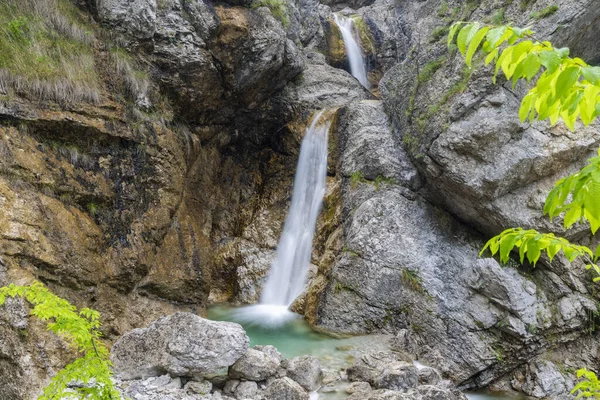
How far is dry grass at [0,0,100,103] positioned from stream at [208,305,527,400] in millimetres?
5920

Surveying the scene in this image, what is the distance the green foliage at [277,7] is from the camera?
36.1 ft

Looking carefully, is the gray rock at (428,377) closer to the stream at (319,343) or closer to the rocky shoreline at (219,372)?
the rocky shoreline at (219,372)

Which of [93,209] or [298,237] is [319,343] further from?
[93,209]

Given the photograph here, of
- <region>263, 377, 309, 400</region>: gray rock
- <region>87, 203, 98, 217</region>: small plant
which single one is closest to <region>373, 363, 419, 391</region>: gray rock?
<region>263, 377, 309, 400</region>: gray rock

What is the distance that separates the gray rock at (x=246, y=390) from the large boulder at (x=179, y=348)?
1.09ft

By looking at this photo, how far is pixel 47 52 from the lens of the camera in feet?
25.2

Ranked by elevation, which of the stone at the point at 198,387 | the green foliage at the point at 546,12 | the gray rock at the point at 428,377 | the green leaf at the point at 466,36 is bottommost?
the gray rock at the point at 428,377

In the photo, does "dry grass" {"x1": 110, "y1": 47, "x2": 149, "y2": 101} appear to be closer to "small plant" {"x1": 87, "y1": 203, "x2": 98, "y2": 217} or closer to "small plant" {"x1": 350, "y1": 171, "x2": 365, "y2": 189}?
"small plant" {"x1": 87, "y1": 203, "x2": 98, "y2": 217}

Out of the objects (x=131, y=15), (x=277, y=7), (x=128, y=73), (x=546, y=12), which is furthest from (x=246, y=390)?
(x=277, y=7)

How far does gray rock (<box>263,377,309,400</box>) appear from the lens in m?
5.05

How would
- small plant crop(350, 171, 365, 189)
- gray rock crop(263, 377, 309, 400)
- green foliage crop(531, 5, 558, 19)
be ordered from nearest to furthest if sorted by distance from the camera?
gray rock crop(263, 377, 309, 400), green foliage crop(531, 5, 558, 19), small plant crop(350, 171, 365, 189)

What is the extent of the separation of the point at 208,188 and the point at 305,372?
281 inches

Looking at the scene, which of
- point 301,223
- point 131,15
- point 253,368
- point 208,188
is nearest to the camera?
point 253,368

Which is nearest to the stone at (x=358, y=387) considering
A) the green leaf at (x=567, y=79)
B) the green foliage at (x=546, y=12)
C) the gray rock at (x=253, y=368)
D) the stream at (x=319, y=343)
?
the stream at (x=319, y=343)
